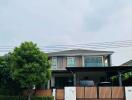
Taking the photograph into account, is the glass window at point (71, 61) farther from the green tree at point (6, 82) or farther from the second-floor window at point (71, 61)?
the green tree at point (6, 82)

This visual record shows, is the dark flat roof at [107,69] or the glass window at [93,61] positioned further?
the glass window at [93,61]

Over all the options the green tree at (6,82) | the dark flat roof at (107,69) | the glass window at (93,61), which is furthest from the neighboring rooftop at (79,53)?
the green tree at (6,82)

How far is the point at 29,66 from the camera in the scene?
2478cm

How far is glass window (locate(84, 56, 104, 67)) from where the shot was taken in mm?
37378

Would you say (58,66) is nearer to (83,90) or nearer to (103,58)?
(103,58)

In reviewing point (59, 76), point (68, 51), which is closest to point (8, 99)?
point (59, 76)

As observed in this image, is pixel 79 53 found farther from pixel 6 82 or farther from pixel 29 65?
pixel 29 65

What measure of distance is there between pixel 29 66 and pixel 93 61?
14.7 m

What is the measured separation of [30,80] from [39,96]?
85.9 inches

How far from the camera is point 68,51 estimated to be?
128 feet

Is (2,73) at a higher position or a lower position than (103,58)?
lower

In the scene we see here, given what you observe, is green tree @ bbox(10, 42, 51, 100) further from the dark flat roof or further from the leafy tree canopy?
the dark flat roof

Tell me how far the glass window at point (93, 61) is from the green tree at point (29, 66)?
12443 mm

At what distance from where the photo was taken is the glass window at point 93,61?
3738cm
